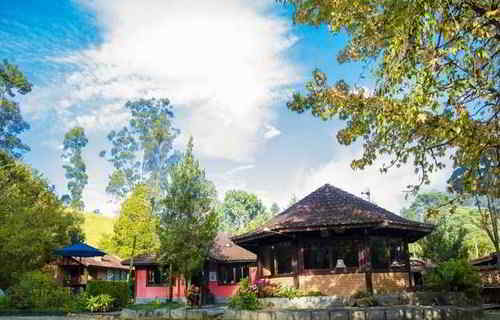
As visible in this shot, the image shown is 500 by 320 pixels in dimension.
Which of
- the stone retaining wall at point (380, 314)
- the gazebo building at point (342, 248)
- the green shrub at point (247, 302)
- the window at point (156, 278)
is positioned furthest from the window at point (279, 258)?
the window at point (156, 278)

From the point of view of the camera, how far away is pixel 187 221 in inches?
882

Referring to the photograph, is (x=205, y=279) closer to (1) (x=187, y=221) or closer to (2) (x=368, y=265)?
(1) (x=187, y=221)

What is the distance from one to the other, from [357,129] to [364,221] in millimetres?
8425

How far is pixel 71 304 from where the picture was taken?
19641 millimetres

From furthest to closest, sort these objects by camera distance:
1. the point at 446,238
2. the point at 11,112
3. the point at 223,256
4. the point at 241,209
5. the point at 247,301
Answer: the point at 241,209
the point at 11,112
the point at 446,238
the point at 223,256
the point at 247,301

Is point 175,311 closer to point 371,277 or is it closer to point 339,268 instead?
point 339,268

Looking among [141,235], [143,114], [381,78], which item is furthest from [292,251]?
[143,114]

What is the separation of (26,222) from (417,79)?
83.6 feet

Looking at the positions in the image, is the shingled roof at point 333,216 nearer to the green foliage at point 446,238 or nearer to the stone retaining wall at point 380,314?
the green foliage at point 446,238

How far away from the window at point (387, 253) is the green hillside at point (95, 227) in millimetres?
45192

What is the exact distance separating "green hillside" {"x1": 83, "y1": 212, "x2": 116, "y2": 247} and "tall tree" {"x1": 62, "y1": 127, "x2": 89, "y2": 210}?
592 cm

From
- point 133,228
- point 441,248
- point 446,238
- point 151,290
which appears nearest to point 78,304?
point 151,290

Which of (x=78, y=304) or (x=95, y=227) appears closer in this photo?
(x=78, y=304)

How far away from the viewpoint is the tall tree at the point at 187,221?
21750 millimetres
